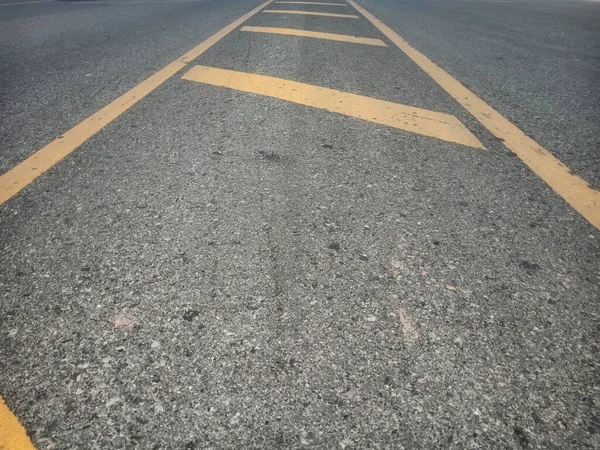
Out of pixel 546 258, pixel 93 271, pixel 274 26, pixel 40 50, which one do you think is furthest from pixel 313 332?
pixel 274 26

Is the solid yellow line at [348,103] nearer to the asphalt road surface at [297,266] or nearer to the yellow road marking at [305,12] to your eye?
the asphalt road surface at [297,266]

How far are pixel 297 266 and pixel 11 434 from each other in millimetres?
902

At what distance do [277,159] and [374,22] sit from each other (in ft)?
19.4

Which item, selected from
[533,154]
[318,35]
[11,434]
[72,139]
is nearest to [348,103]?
[533,154]

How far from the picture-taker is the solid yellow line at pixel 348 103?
8.36 feet

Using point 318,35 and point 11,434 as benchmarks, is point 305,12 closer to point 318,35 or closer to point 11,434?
point 318,35

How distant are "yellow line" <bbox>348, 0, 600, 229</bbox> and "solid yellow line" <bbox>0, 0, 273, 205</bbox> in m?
2.49

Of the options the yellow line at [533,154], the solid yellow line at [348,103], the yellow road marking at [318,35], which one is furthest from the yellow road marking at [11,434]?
the yellow road marking at [318,35]

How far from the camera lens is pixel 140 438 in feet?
3.00

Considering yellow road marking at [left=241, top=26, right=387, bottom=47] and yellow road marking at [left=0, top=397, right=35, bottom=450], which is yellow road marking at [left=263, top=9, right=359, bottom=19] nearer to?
yellow road marking at [left=241, top=26, right=387, bottom=47]

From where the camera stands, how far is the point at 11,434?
2.97 feet

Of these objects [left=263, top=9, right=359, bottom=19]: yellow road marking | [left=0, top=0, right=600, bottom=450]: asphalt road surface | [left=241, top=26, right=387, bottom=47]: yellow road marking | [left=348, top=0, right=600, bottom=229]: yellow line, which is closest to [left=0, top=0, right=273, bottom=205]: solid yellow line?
[left=0, top=0, right=600, bottom=450]: asphalt road surface

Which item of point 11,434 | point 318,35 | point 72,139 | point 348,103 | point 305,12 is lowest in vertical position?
point 11,434

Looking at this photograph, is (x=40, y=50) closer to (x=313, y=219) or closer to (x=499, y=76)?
(x=313, y=219)
